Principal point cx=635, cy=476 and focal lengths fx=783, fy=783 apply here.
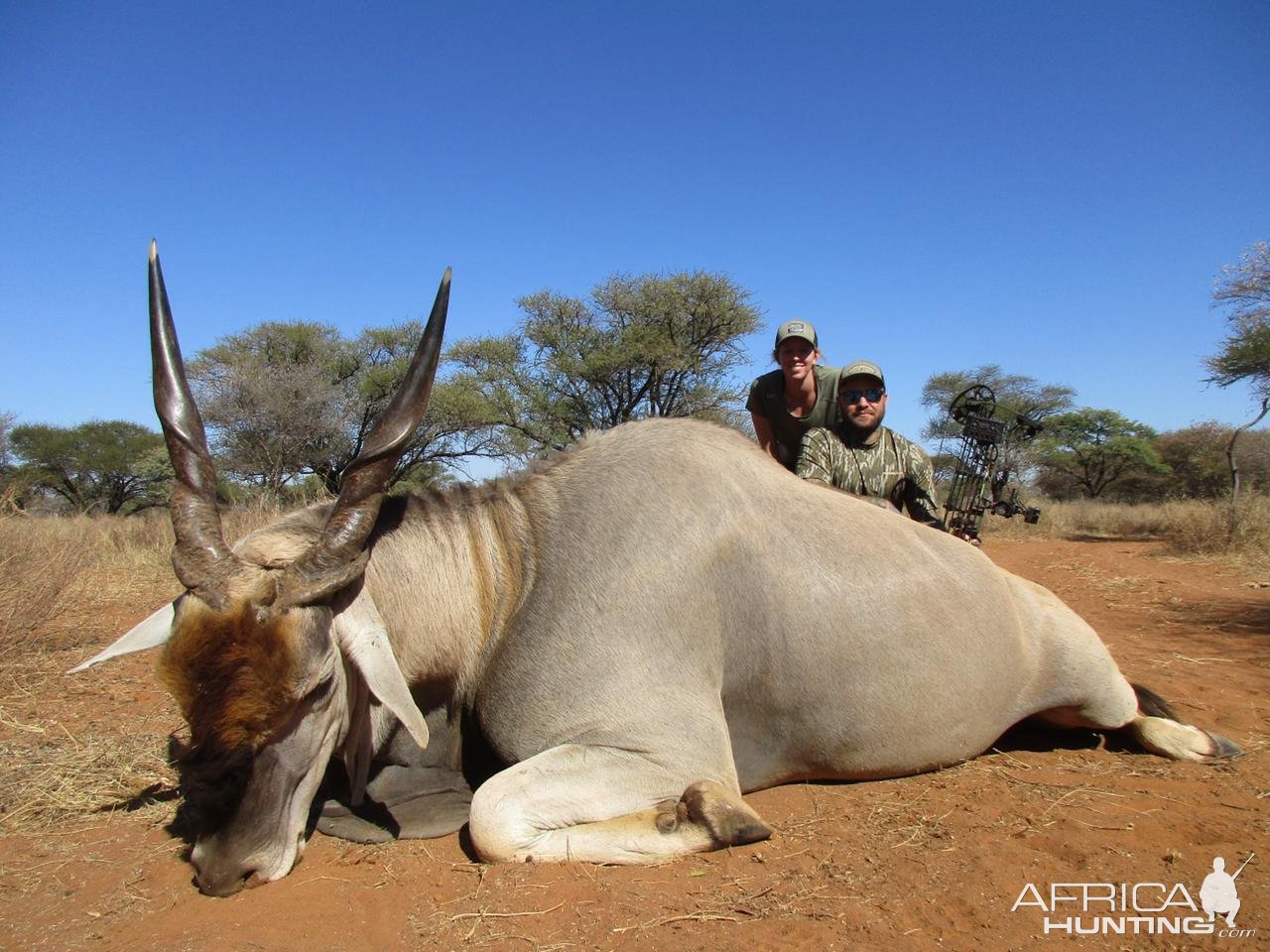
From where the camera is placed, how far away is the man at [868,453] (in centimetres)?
521

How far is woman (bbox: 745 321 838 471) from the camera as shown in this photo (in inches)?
223

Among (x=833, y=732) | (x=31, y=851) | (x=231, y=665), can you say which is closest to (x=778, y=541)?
(x=833, y=732)

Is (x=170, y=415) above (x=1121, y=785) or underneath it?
above

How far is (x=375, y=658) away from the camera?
2.71 meters

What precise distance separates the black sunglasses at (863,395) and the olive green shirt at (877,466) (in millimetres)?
242

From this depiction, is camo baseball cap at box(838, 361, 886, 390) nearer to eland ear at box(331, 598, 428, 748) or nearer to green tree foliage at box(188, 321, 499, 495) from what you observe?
eland ear at box(331, 598, 428, 748)

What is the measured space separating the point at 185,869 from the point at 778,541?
2493 mm

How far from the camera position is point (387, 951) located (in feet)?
7.32

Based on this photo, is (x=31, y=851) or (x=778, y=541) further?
(x=778, y=541)

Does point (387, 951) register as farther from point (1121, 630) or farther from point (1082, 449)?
point (1082, 449)

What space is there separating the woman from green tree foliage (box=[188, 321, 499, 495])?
512 inches

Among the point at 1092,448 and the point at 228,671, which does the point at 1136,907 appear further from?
the point at 1092,448

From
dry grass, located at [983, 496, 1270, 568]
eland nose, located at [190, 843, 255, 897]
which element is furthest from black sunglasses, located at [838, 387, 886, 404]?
dry grass, located at [983, 496, 1270, 568]

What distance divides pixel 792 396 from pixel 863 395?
84cm
